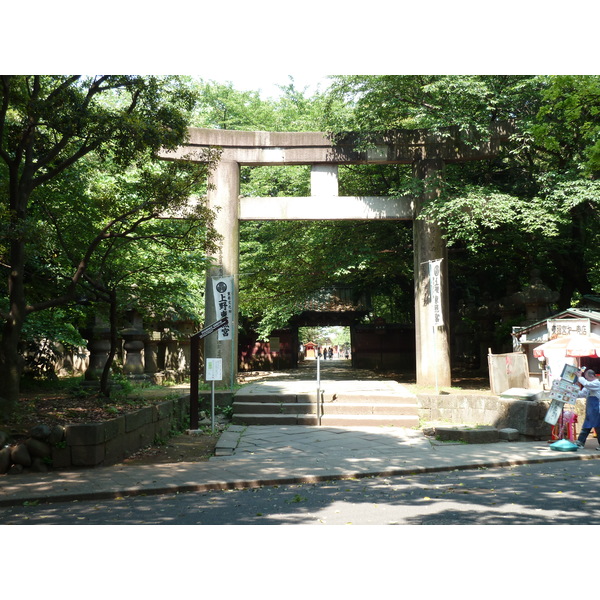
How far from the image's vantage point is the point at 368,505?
5.25 meters

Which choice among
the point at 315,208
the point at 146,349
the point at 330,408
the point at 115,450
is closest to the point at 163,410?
the point at 115,450

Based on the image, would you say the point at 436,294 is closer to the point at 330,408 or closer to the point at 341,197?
the point at 341,197

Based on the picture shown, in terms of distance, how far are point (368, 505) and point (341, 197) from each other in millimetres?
10391

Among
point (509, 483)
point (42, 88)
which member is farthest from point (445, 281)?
point (42, 88)

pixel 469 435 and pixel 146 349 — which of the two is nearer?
pixel 469 435

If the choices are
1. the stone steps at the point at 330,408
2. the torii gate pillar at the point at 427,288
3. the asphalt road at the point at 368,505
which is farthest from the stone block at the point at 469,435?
the torii gate pillar at the point at 427,288

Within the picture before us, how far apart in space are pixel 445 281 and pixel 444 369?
7.79ft

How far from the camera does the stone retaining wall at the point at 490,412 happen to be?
372 inches

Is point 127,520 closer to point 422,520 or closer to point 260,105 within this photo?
point 422,520

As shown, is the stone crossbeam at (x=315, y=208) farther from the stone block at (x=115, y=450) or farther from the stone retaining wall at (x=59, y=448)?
the stone retaining wall at (x=59, y=448)

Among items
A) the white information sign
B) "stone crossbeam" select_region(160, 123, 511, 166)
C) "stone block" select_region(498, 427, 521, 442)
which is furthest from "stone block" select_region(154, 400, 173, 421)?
"stone crossbeam" select_region(160, 123, 511, 166)

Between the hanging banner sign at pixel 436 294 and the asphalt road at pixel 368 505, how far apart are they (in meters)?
7.19

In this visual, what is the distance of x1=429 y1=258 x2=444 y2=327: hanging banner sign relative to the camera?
13516 mm

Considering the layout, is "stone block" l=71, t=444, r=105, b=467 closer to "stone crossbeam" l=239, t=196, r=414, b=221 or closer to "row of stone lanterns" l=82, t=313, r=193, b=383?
"row of stone lanterns" l=82, t=313, r=193, b=383
